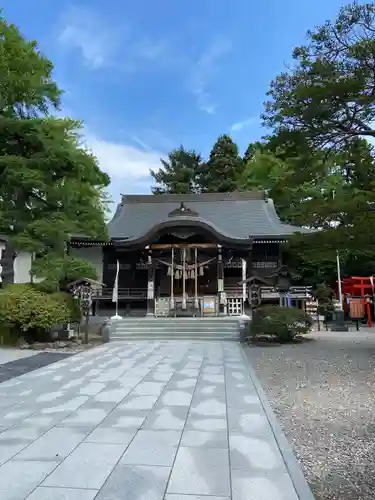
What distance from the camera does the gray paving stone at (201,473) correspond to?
7.60ft

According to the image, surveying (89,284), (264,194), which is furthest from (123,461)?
(264,194)

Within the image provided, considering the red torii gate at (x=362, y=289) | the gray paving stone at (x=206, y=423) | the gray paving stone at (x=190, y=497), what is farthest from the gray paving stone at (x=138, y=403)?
the red torii gate at (x=362, y=289)

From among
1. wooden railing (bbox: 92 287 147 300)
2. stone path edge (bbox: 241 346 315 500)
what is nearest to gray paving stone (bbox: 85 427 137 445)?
stone path edge (bbox: 241 346 315 500)

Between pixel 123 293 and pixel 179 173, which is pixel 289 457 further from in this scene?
pixel 179 173

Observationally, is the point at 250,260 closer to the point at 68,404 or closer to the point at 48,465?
the point at 68,404

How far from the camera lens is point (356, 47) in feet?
22.1

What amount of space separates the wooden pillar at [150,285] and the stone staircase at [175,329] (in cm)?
216

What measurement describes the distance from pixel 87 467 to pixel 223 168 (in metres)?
32.4

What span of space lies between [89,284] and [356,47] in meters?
8.50

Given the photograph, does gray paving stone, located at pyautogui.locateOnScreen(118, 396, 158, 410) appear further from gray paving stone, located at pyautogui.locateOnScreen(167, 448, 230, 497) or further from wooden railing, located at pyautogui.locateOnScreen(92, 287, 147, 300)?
wooden railing, located at pyautogui.locateOnScreen(92, 287, 147, 300)

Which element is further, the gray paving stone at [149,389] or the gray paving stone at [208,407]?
the gray paving stone at [149,389]

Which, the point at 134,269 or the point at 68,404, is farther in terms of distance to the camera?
the point at 134,269

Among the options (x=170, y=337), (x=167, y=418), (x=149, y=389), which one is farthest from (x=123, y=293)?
(x=167, y=418)

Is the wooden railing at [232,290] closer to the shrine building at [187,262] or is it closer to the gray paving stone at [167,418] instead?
the shrine building at [187,262]
